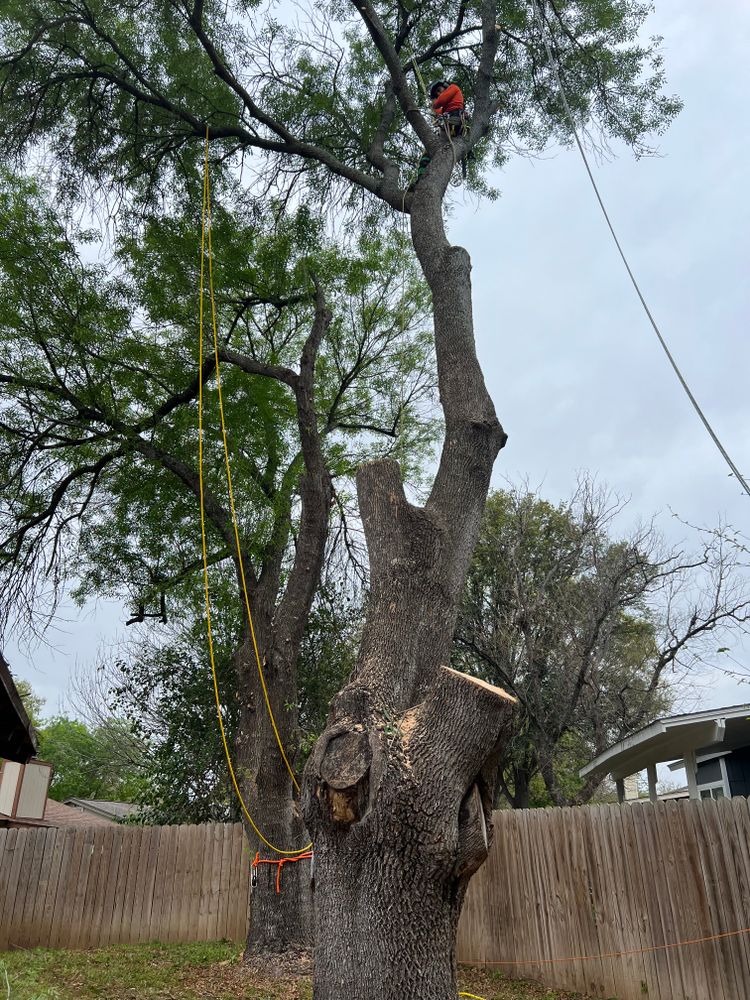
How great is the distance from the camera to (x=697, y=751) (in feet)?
36.0

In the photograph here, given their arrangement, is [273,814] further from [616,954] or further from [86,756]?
[86,756]

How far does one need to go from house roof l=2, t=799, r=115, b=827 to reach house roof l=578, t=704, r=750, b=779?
15.5 metres

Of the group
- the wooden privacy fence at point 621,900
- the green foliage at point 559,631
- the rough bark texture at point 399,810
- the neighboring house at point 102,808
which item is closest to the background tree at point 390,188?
the rough bark texture at point 399,810

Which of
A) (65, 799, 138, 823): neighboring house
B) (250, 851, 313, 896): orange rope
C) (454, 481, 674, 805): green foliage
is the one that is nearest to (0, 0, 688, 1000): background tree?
(250, 851, 313, 896): orange rope

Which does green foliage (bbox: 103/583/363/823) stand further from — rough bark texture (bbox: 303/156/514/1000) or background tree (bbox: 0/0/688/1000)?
rough bark texture (bbox: 303/156/514/1000)

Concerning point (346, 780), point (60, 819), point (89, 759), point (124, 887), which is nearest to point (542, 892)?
point (346, 780)

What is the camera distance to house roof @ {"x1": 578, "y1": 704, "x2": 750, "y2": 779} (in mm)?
8281

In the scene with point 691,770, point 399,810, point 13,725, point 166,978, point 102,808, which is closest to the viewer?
point 399,810

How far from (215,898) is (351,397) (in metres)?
7.84

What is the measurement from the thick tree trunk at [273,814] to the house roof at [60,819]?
14839mm

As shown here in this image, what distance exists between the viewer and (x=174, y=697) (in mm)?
13828

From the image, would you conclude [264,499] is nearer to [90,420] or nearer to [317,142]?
[90,420]

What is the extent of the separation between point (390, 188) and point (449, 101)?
1035 mm

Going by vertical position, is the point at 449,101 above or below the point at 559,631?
above
